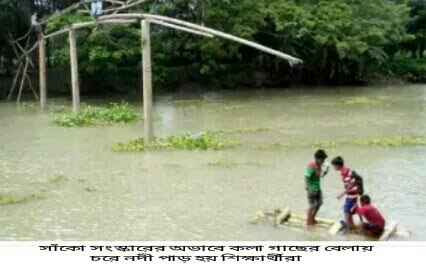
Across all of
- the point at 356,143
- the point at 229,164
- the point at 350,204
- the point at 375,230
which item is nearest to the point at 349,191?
the point at 350,204

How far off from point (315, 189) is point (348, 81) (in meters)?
30.4

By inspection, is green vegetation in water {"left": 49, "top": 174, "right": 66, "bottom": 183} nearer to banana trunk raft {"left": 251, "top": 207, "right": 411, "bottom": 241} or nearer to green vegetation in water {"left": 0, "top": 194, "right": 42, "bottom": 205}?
green vegetation in water {"left": 0, "top": 194, "right": 42, "bottom": 205}

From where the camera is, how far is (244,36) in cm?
3108

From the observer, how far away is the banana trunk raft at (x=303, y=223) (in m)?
8.55

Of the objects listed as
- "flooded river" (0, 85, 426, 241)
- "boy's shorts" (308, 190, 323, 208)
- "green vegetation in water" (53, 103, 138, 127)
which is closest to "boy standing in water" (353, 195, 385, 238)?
"flooded river" (0, 85, 426, 241)

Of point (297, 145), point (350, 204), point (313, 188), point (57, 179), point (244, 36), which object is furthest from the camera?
point (244, 36)

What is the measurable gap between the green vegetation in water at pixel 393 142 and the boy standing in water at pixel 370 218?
7.71m

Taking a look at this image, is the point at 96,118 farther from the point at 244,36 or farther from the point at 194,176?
the point at 244,36

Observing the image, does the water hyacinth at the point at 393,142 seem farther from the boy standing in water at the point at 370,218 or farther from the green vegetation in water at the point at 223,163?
the boy standing in water at the point at 370,218

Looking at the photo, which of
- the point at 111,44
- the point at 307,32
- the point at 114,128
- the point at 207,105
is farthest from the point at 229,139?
the point at 307,32

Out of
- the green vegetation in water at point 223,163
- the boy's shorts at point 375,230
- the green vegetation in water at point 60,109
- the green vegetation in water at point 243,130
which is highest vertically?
the boy's shorts at point 375,230

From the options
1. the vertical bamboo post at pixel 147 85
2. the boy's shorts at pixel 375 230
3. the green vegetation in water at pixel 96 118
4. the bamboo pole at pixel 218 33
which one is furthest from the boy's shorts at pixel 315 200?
the green vegetation in water at pixel 96 118

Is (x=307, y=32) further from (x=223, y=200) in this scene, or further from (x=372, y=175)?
(x=223, y=200)

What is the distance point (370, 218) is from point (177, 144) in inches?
319
